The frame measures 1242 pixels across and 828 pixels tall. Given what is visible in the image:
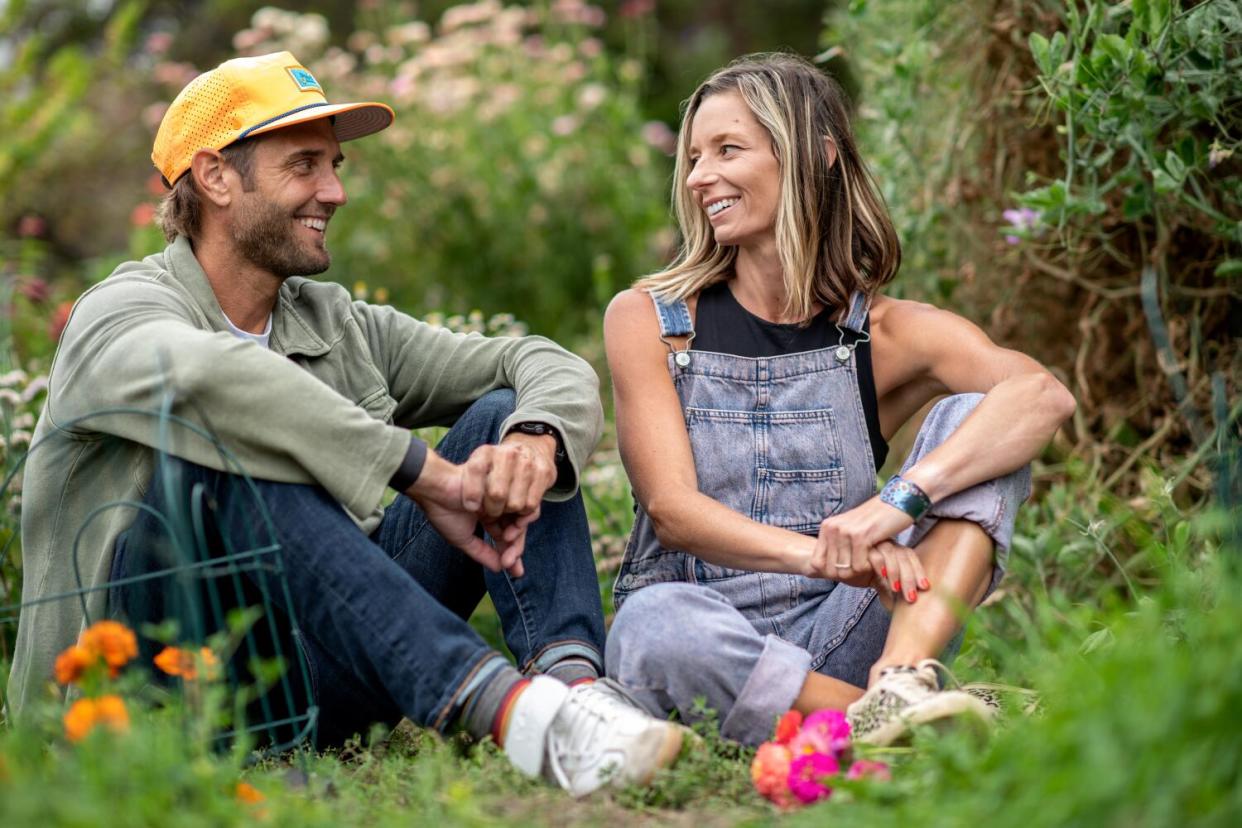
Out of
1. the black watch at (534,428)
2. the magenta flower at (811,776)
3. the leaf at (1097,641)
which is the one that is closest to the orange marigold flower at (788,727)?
the magenta flower at (811,776)

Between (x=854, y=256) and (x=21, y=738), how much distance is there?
6.30 feet

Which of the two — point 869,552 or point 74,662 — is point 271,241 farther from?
point 869,552

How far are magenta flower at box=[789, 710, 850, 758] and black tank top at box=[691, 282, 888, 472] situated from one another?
83 centimetres

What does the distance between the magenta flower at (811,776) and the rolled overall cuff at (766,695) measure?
37 cm

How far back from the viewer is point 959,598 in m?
2.55

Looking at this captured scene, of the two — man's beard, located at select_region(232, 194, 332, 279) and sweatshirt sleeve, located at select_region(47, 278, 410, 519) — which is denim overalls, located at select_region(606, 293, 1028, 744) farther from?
man's beard, located at select_region(232, 194, 332, 279)

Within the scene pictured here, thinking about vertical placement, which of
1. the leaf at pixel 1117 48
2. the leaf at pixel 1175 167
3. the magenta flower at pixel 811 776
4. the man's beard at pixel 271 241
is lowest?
the magenta flower at pixel 811 776

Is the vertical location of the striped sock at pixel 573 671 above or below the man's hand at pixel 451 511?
below

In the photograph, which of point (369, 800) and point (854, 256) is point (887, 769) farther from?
point (854, 256)

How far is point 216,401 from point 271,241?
589 mm

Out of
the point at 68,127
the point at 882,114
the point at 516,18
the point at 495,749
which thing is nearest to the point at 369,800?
the point at 495,749

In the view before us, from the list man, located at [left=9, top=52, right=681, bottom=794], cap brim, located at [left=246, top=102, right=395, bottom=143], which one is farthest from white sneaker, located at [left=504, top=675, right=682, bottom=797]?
cap brim, located at [left=246, top=102, right=395, bottom=143]

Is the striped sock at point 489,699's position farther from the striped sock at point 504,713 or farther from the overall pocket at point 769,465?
the overall pocket at point 769,465

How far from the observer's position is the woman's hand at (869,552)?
2518 mm
